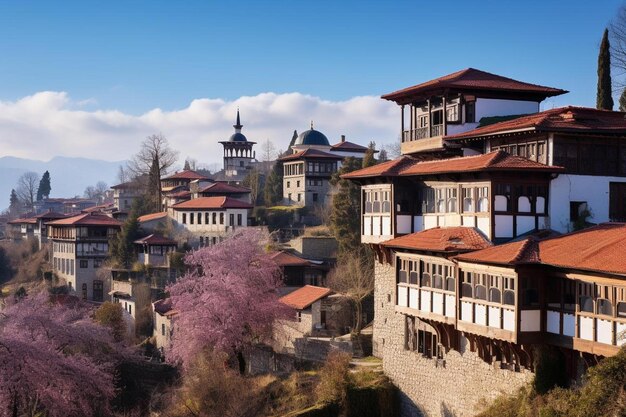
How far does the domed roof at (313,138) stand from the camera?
297ft

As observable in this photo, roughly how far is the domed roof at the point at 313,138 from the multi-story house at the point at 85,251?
74.2ft

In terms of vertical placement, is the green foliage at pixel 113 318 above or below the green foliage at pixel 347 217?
below

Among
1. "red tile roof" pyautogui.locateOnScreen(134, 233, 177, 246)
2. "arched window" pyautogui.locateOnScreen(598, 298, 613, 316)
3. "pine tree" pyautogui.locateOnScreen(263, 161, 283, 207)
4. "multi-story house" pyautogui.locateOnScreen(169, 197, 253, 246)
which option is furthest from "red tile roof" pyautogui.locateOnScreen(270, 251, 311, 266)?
"arched window" pyautogui.locateOnScreen(598, 298, 613, 316)

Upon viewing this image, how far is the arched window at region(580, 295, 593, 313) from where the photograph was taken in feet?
74.6

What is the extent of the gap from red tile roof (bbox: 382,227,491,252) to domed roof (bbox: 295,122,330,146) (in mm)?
60118

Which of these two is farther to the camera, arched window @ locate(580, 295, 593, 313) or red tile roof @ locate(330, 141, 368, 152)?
red tile roof @ locate(330, 141, 368, 152)

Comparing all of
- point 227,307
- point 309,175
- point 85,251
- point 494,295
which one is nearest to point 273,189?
point 309,175

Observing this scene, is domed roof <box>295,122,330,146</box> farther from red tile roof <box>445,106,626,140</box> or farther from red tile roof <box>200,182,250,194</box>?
red tile roof <box>445,106,626,140</box>

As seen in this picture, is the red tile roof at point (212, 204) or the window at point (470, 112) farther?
the red tile roof at point (212, 204)

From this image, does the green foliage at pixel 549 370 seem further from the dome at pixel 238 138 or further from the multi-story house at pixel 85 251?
the dome at pixel 238 138

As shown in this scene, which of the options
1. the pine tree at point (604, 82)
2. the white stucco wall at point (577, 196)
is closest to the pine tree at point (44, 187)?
the pine tree at point (604, 82)

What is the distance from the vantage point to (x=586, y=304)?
22.9 meters

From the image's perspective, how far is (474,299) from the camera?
26.0 m

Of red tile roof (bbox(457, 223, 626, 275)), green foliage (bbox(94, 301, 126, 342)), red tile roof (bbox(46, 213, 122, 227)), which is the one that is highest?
red tile roof (bbox(457, 223, 626, 275))
